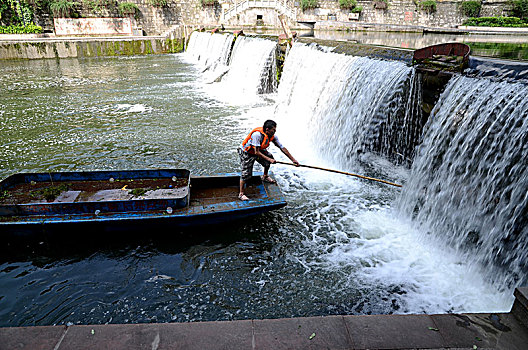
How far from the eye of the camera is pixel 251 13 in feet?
115

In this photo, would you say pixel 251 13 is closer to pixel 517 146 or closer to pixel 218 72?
pixel 218 72

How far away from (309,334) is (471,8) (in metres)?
49.7

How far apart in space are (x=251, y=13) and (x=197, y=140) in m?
29.3

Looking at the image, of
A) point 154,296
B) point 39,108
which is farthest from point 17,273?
point 39,108

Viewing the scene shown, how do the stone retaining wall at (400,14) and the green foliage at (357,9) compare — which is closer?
the stone retaining wall at (400,14)

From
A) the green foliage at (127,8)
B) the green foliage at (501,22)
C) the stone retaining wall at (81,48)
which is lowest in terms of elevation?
the stone retaining wall at (81,48)

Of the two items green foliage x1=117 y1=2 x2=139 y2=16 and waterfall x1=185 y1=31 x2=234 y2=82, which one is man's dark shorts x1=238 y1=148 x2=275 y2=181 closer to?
waterfall x1=185 y1=31 x2=234 y2=82

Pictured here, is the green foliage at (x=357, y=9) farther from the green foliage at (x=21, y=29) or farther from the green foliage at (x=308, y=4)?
the green foliage at (x=21, y=29)

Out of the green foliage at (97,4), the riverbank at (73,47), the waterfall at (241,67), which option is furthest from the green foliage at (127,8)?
the waterfall at (241,67)

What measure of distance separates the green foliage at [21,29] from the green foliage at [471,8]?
46609mm

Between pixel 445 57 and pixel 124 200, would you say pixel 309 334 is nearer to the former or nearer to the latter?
pixel 124 200

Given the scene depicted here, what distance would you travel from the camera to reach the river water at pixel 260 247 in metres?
4.41

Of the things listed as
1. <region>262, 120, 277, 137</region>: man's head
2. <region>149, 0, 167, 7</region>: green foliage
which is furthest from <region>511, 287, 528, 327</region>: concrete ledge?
<region>149, 0, 167, 7</region>: green foliage

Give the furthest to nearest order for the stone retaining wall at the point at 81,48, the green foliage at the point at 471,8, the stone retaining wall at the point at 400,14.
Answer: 1. the green foliage at the point at 471,8
2. the stone retaining wall at the point at 400,14
3. the stone retaining wall at the point at 81,48
